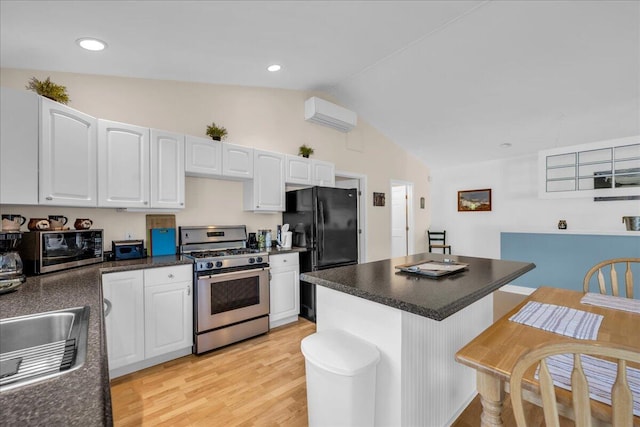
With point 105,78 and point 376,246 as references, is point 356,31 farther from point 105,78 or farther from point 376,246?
point 376,246

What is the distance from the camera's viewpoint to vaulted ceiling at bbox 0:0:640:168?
6.51ft

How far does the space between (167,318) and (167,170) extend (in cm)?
138

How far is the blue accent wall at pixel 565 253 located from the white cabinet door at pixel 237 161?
454 centimetres

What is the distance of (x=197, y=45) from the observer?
240 centimetres

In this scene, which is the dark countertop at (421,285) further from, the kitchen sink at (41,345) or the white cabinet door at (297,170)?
the white cabinet door at (297,170)

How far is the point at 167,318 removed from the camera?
8.05 ft

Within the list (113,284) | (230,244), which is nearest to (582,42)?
(230,244)

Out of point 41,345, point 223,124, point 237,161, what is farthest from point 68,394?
point 223,124

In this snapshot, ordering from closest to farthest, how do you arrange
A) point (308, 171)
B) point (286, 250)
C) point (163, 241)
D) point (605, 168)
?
1. point (163, 241)
2. point (286, 250)
3. point (308, 171)
4. point (605, 168)

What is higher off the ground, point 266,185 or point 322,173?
point 322,173

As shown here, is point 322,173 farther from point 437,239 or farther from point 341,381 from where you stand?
point 437,239

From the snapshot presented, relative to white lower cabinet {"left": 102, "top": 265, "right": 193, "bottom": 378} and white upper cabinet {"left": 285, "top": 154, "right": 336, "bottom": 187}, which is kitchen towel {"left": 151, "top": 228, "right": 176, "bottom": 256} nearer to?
white lower cabinet {"left": 102, "top": 265, "right": 193, "bottom": 378}

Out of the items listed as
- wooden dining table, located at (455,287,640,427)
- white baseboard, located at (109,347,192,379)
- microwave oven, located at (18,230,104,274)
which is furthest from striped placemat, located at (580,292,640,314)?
microwave oven, located at (18,230,104,274)

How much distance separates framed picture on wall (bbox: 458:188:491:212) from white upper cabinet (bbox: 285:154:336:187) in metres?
3.45
